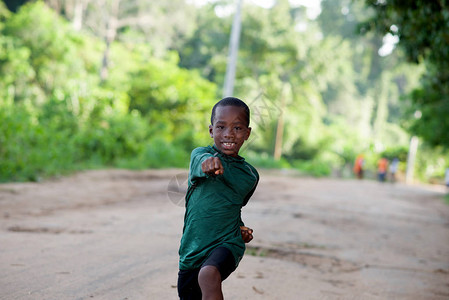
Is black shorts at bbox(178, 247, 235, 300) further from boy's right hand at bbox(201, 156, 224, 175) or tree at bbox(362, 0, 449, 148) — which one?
tree at bbox(362, 0, 449, 148)

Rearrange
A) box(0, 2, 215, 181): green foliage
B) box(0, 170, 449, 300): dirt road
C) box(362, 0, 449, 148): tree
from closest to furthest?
box(0, 170, 449, 300): dirt road → box(362, 0, 449, 148): tree → box(0, 2, 215, 181): green foliage

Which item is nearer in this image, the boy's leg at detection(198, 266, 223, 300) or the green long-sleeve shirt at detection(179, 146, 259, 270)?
the boy's leg at detection(198, 266, 223, 300)

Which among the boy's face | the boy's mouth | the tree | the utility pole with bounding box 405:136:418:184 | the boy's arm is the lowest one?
the utility pole with bounding box 405:136:418:184

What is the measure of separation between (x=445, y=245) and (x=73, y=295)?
625 centimetres

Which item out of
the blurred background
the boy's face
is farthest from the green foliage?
the boy's face

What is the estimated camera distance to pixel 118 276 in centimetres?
397

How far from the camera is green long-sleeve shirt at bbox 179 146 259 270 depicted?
97.3 inches

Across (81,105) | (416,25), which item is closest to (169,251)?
(416,25)

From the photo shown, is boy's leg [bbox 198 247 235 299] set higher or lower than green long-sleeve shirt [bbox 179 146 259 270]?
lower

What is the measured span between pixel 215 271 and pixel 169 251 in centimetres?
283

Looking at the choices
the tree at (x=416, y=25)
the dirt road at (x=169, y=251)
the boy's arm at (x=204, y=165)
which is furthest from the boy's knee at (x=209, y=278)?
the tree at (x=416, y=25)

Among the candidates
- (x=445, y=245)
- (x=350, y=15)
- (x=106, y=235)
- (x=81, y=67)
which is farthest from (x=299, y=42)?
(x=350, y=15)

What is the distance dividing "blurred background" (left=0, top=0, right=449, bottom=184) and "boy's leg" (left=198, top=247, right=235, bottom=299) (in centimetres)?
75

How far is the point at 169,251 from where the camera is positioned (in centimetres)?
507
